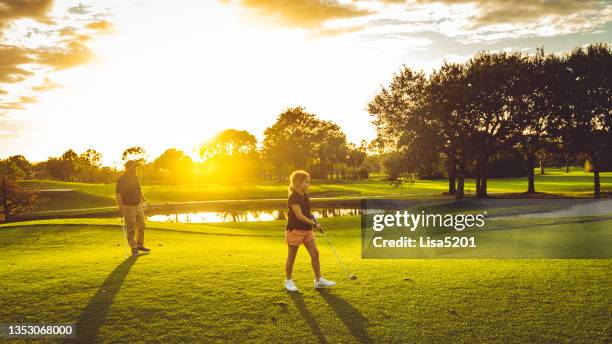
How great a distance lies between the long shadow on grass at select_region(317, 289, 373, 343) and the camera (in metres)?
6.55

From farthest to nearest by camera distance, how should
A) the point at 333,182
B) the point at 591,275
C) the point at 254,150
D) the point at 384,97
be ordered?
the point at 254,150 → the point at 333,182 → the point at 384,97 → the point at 591,275

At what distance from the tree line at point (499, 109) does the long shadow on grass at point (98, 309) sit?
4076 cm

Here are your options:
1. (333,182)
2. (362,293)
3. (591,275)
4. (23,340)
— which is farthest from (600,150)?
(333,182)

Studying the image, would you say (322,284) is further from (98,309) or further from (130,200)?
(130,200)

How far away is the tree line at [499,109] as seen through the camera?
152 feet

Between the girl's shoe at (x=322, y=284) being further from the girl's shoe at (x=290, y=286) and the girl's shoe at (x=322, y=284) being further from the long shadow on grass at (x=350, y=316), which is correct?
the girl's shoe at (x=290, y=286)

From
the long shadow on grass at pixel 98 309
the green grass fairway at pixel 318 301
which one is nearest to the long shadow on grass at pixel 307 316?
the green grass fairway at pixel 318 301

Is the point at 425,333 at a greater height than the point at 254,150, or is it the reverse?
the point at 254,150

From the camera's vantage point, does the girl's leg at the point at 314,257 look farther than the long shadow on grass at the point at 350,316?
Yes

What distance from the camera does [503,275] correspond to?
363 inches

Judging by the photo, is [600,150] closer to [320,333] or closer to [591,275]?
[591,275]

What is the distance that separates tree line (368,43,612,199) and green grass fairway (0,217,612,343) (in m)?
37.6

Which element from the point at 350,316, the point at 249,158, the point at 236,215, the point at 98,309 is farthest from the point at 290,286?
the point at 249,158

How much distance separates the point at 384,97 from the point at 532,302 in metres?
44.7
